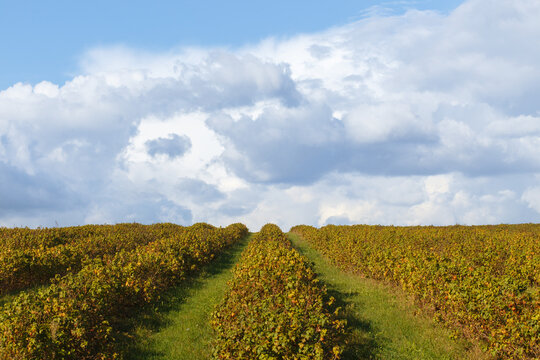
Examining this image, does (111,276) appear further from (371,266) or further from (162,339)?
(371,266)

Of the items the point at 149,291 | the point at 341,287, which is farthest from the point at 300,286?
the point at 341,287

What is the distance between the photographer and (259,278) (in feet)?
34.8

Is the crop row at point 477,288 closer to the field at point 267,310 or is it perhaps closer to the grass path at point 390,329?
the field at point 267,310

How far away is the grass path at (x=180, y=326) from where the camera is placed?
378 inches

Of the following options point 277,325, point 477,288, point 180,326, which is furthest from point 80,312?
point 477,288

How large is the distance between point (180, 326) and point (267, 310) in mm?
4525

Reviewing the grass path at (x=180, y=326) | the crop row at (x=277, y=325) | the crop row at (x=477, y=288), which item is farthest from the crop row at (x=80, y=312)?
the crop row at (x=477, y=288)

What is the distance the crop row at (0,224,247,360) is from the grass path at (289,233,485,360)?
5813 millimetres

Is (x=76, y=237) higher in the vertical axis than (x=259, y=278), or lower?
higher

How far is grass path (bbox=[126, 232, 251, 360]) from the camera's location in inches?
378

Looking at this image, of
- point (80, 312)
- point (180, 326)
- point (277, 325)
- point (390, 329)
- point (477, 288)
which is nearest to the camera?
point (277, 325)

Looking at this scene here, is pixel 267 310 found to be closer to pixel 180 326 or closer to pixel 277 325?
pixel 277 325

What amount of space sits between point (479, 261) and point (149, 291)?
14858mm

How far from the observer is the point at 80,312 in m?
9.07
